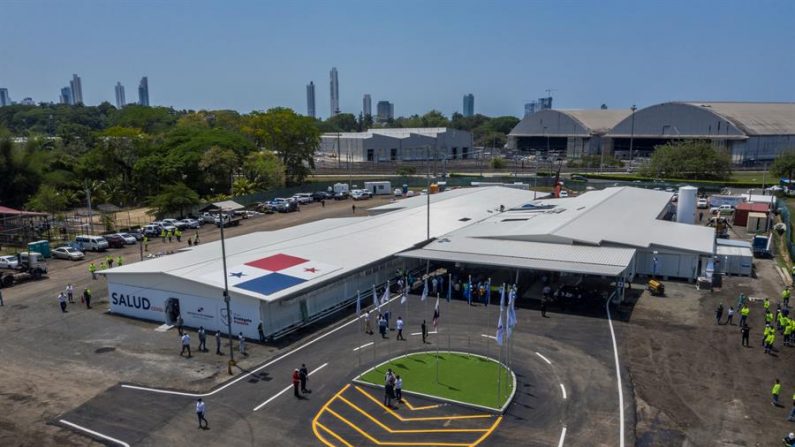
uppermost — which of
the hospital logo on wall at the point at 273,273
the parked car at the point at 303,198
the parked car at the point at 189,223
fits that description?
the hospital logo on wall at the point at 273,273

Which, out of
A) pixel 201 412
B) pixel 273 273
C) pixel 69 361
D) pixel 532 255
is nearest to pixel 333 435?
pixel 201 412

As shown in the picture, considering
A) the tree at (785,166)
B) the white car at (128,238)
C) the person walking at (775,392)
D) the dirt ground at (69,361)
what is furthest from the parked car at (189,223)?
the tree at (785,166)

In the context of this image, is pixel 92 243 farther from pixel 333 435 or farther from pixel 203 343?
pixel 333 435

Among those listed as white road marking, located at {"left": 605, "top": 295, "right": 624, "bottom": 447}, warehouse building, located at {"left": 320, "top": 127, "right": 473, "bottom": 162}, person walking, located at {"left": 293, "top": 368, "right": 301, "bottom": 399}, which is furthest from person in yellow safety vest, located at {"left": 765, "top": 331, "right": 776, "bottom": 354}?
warehouse building, located at {"left": 320, "top": 127, "right": 473, "bottom": 162}

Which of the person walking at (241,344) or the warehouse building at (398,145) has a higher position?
the warehouse building at (398,145)

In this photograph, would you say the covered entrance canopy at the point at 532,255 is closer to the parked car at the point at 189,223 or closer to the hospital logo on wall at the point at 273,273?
the hospital logo on wall at the point at 273,273

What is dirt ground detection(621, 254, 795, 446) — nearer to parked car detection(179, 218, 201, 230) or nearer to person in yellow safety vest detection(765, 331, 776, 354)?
person in yellow safety vest detection(765, 331, 776, 354)

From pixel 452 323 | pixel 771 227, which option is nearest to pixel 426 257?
pixel 452 323
